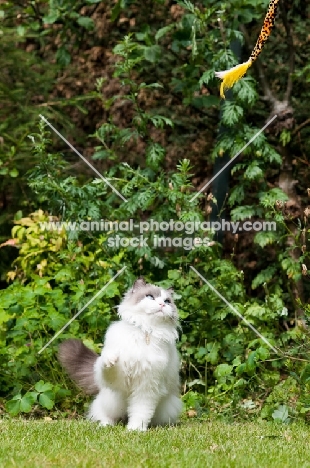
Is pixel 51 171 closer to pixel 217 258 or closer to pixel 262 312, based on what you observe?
pixel 217 258

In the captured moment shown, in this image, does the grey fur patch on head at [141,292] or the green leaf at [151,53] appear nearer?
the grey fur patch on head at [141,292]

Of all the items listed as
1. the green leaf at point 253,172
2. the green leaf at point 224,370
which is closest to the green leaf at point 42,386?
the green leaf at point 224,370

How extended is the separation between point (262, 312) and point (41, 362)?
5.09 ft

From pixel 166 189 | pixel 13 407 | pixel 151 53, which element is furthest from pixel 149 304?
pixel 151 53

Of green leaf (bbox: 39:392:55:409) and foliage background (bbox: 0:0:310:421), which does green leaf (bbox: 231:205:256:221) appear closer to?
foliage background (bbox: 0:0:310:421)

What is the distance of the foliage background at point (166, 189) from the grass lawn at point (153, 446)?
0.52 meters

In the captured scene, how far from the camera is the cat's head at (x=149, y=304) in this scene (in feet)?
13.9

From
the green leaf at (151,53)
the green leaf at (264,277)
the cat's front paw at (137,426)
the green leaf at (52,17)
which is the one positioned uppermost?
the green leaf at (52,17)

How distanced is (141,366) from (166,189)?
1865 millimetres

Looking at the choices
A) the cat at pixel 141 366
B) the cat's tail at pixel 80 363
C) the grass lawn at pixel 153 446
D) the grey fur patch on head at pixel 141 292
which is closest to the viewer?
the grass lawn at pixel 153 446

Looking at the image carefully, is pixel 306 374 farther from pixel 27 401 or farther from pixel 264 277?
pixel 264 277

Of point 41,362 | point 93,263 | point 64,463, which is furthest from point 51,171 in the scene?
point 64,463

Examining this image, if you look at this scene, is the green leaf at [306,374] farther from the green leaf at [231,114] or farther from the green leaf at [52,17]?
the green leaf at [52,17]

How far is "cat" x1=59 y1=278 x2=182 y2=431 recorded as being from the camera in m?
4.12
